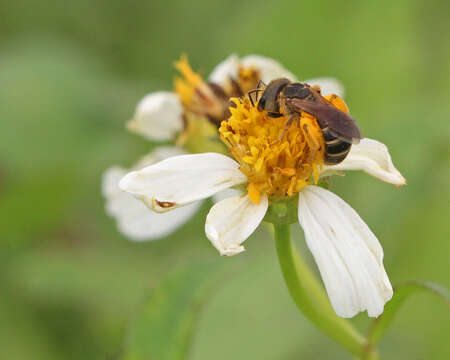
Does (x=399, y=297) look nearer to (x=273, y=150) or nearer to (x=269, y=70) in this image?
(x=273, y=150)

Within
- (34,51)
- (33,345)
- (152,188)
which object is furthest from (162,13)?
(152,188)

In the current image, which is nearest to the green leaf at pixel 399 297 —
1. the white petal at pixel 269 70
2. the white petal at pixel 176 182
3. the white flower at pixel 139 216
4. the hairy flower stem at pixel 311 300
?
the hairy flower stem at pixel 311 300

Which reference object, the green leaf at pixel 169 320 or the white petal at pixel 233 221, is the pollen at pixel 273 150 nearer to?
the white petal at pixel 233 221

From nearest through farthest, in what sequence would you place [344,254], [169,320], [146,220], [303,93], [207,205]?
1. [344,254]
2. [303,93]
3. [169,320]
4. [146,220]
5. [207,205]

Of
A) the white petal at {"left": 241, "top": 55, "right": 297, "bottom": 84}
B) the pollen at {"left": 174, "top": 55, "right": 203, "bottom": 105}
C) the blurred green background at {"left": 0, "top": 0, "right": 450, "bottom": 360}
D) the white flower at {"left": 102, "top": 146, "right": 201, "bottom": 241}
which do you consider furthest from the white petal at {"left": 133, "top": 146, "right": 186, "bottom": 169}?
the blurred green background at {"left": 0, "top": 0, "right": 450, "bottom": 360}

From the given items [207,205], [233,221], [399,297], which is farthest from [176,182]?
[207,205]

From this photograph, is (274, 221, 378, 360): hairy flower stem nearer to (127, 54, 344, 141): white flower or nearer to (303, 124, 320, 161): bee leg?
(303, 124, 320, 161): bee leg
